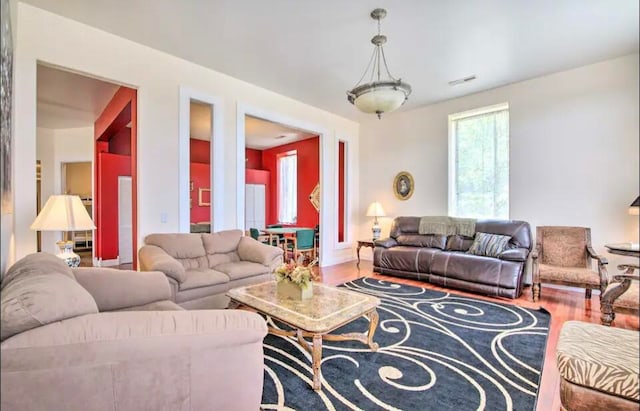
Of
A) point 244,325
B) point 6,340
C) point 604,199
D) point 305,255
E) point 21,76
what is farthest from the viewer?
A: point 305,255

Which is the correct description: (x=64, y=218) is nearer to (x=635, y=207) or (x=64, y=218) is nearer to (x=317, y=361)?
(x=317, y=361)

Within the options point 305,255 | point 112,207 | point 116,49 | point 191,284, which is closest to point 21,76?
point 116,49

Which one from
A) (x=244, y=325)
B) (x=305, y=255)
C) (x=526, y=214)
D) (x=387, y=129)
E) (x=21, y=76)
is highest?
(x=387, y=129)

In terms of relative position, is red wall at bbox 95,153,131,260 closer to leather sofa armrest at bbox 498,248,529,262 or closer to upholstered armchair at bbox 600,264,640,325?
leather sofa armrest at bbox 498,248,529,262

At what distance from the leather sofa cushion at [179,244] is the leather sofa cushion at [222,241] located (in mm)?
95

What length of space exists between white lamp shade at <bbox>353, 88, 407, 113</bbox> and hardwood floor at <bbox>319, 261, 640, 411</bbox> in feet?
6.54

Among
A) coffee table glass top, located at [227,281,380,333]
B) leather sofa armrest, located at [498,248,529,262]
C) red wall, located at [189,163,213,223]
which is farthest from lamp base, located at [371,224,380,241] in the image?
red wall, located at [189,163,213,223]

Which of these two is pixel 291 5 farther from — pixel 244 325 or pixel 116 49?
pixel 244 325

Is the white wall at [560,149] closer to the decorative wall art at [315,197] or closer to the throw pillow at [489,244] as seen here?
the throw pillow at [489,244]

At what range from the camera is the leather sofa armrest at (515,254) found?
3.89 meters

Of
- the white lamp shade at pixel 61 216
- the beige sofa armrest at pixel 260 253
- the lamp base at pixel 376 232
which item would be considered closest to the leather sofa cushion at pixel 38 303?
the white lamp shade at pixel 61 216

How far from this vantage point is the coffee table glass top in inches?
82.4

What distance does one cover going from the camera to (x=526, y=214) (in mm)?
→ 4363

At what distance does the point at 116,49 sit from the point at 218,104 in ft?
4.09
